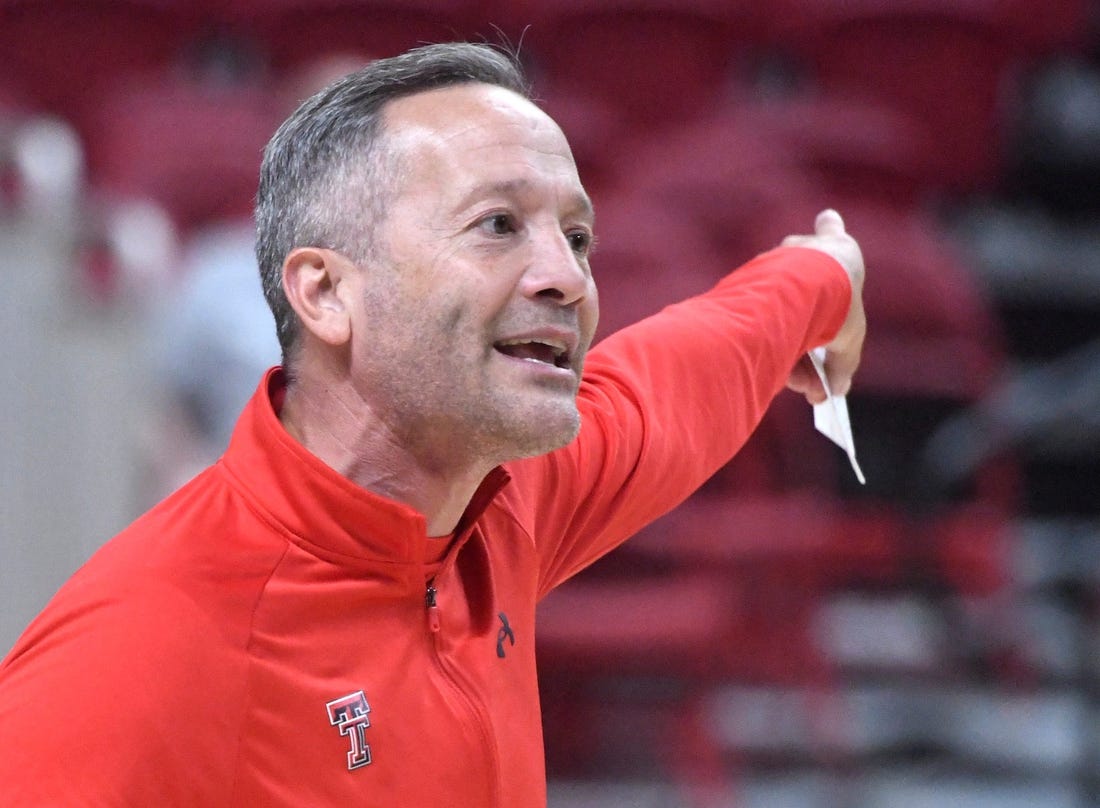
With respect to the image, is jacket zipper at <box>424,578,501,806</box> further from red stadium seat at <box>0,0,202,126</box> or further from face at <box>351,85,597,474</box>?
red stadium seat at <box>0,0,202,126</box>

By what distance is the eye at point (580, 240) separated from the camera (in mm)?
1587

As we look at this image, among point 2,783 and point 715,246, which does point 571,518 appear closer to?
point 2,783

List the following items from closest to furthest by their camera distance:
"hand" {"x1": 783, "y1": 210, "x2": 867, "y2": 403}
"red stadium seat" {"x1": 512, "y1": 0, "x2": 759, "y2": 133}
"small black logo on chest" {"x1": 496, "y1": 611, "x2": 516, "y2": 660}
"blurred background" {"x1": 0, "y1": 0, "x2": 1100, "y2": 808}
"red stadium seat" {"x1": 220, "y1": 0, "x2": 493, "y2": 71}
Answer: "small black logo on chest" {"x1": 496, "y1": 611, "x2": 516, "y2": 660}, "hand" {"x1": 783, "y1": 210, "x2": 867, "y2": 403}, "blurred background" {"x1": 0, "y1": 0, "x2": 1100, "y2": 808}, "red stadium seat" {"x1": 220, "y1": 0, "x2": 493, "y2": 71}, "red stadium seat" {"x1": 512, "y1": 0, "x2": 759, "y2": 133}

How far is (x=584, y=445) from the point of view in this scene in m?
1.78

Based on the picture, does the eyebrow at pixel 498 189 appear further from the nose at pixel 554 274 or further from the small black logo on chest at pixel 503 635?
the small black logo on chest at pixel 503 635

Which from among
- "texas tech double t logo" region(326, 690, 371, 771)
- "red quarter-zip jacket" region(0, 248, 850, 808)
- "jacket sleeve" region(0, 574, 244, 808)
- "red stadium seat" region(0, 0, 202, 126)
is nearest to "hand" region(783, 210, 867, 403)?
"red quarter-zip jacket" region(0, 248, 850, 808)

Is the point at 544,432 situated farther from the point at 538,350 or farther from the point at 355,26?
the point at 355,26

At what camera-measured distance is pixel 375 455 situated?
60.5 inches

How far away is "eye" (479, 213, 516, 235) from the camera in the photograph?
4.86ft

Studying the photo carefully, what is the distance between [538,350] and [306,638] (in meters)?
0.35

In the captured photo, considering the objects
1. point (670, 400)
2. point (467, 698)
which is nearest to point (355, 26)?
point (670, 400)

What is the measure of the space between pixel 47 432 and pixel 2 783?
138 cm

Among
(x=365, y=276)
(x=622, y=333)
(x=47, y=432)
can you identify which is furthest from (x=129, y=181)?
(x=365, y=276)

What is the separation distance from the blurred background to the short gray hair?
1007 mm
